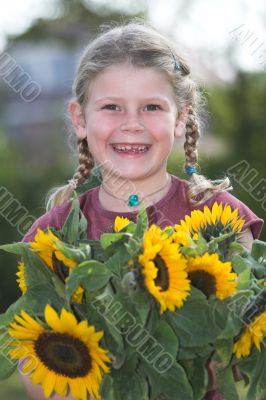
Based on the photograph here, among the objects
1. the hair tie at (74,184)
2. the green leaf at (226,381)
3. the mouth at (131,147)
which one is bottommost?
the green leaf at (226,381)

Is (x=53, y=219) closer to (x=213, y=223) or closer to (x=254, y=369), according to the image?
(x=213, y=223)

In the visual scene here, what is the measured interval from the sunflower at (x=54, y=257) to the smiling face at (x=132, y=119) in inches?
33.3

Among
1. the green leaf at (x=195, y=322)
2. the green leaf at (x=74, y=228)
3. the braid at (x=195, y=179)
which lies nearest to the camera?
the green leaf at (x=195, y=322)

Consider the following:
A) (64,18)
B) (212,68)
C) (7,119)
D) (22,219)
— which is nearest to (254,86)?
(212,68)

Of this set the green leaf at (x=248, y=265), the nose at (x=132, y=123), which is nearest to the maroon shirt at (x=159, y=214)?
the nose at (x=132, y=123)

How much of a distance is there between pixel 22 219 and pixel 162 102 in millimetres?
5657

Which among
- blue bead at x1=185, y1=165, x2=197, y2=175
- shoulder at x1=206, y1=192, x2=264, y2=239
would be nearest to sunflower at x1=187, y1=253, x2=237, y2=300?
shoulder at x1=206, y1=192, x2=264, y2=239

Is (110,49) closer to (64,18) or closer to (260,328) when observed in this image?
(260,328)

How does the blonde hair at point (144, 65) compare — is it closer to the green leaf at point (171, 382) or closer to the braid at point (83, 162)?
the braid at point (83, 162)

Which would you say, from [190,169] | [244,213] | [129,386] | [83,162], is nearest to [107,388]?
[129,386]

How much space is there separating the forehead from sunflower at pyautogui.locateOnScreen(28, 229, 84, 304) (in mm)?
919

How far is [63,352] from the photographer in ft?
7.17

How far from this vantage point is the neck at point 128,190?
319 cm

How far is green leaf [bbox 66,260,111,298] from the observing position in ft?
6.97
